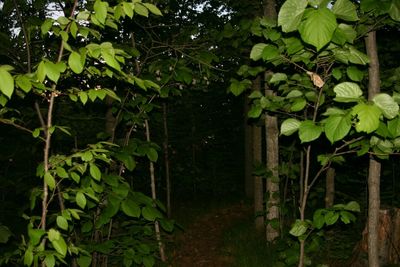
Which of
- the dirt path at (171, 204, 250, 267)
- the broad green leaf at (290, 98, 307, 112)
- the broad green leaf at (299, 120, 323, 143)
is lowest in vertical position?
the dirt path at (171, 204, 250, 267)

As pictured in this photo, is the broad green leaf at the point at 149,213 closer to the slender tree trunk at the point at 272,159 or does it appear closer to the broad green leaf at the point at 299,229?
the broad green leaf at the point at 299,229

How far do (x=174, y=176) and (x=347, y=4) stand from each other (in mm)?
13019

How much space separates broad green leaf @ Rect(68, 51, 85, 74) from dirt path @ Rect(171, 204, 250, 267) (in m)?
6.05

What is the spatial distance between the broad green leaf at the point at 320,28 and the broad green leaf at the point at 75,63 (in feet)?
3.80

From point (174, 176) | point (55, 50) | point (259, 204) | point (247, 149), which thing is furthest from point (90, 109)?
point (174, 176)

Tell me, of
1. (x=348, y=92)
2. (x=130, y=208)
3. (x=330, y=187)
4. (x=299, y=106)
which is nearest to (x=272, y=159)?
(x=330, y=187)

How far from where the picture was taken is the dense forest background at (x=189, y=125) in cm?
214

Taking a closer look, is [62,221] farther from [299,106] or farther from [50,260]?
[299,106]

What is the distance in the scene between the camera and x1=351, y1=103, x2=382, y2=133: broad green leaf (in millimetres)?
1655

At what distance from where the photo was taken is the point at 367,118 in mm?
1666

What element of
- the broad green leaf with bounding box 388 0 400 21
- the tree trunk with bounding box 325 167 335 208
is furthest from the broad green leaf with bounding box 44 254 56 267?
the tree trunk with bounding box 325 167 335 208

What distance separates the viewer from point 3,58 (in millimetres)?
4730

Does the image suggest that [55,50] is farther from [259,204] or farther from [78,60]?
[259,204]

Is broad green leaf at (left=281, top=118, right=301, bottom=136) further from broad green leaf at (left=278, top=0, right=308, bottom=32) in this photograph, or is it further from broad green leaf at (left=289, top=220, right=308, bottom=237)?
broad green leaf at (left=289, top=220, right=308, bottom=237)
